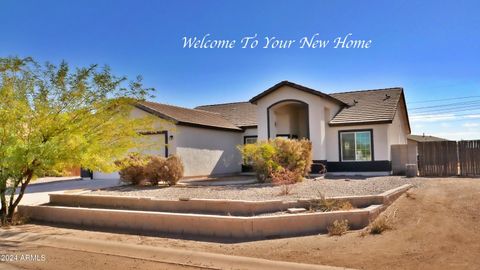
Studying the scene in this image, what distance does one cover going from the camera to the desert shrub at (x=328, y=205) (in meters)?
10.4

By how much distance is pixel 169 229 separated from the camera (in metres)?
10.3

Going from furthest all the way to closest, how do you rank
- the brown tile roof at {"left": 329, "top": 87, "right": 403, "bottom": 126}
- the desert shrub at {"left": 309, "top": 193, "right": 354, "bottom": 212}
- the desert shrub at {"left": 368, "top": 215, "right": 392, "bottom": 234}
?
the brown tile roof at {"left": 329, "top": 87, "right": 403, "bottom": 126} → the desert shrub at {"left": 309, "top": 193, "right": 354, "bottom": 212} → the desert shrub at {"left": 368, "top": 215, "right": 392, "bottom": 234}

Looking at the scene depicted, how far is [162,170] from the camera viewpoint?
674 inches

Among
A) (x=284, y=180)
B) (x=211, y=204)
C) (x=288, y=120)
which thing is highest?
(x=288, y=120)

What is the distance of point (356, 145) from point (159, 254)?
16.2 metres

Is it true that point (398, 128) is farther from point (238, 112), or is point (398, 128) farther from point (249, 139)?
point (238, 112)

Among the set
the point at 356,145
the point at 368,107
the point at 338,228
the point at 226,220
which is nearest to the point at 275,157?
the point at 356,145

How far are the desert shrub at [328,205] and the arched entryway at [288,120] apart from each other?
12332mm

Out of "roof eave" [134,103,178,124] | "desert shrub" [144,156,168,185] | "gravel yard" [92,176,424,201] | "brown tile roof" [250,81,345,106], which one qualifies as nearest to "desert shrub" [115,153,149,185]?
"desert shrub" [144,156,168,185]

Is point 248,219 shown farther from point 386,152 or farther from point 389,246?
point 386,152

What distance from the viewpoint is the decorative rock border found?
30.9ft

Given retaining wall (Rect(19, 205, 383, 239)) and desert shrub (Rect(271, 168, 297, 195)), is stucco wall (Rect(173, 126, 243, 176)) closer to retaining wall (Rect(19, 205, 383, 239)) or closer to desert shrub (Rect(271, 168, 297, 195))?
desert shrub (Rect(271, 168, 297, 195))

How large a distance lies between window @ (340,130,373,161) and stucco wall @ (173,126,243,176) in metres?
7.24

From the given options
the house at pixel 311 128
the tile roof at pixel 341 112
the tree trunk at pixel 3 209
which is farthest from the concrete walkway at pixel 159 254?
the tile roof at pixel 341 112
